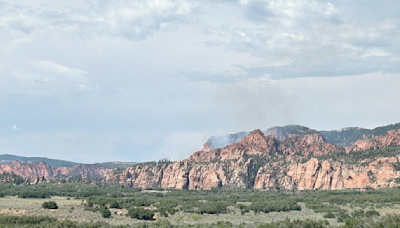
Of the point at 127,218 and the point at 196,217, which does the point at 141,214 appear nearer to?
the point at 127,218

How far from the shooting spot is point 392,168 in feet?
644

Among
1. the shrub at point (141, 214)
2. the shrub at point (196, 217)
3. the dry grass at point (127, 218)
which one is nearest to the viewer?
the dry grass at point (127, 218)

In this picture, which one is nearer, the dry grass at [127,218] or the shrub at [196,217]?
the dry grass at [127,218]

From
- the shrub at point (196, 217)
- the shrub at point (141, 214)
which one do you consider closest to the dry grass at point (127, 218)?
the shrub at point (196, 217)

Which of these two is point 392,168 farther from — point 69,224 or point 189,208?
point 69,224

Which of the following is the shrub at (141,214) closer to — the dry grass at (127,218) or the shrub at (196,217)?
the dry grass at (127,218)

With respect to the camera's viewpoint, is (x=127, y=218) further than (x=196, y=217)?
No

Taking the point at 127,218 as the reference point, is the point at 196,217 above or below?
above

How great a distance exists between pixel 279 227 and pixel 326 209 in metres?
42.0

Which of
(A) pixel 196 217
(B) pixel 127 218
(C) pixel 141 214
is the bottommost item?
(B) pixel 127 218

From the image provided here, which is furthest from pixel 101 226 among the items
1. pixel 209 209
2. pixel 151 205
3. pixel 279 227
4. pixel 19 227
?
pixel 151 205

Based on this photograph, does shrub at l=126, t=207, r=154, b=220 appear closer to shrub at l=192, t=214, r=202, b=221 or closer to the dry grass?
the dry grass

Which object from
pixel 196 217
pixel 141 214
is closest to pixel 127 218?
pixel 141 214

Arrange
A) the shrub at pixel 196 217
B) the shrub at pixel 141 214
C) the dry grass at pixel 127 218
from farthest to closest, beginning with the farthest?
the shrub at pixel 141 214 → the shrub at pixel 196 217 → the dry grass at pixel 127 218
